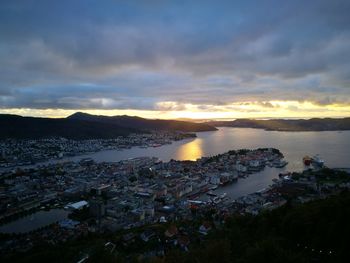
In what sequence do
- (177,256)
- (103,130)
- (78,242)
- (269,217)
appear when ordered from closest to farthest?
(177,256), (269,217), (78,242), (103,130)

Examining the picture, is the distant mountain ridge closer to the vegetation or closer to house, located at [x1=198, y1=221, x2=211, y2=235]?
the vegetation

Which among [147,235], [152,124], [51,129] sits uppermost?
[152,124]

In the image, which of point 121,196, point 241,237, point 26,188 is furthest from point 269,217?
point 26,188

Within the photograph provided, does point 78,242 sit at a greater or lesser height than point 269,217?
lesser

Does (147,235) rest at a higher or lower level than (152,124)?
lower

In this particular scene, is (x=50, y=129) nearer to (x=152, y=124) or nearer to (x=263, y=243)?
(x=152, y=124)

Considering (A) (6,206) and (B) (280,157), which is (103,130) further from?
(A) (6,206)

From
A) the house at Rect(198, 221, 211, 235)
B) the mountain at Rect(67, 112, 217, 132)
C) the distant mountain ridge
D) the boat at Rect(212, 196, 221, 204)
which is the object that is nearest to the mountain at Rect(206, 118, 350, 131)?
the mountain at Rect(67, 112, 217, 132)

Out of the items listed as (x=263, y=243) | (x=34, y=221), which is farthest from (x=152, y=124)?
(x=263, y=243)

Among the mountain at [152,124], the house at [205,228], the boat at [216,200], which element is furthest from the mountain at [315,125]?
the house at [205,228]
